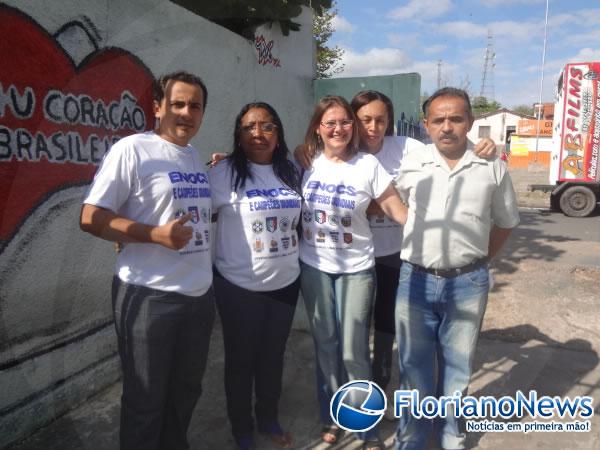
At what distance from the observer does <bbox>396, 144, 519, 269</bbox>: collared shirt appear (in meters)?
2.11

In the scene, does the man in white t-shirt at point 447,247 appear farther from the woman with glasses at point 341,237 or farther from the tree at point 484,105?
the tree at point 484,105

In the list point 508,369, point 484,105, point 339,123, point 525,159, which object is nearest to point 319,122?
point 339,123

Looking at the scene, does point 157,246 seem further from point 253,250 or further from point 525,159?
point 525,159

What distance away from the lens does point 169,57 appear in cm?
321

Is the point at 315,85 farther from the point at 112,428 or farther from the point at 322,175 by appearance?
the point at 112,428

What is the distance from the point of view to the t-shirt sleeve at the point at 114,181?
1690mm

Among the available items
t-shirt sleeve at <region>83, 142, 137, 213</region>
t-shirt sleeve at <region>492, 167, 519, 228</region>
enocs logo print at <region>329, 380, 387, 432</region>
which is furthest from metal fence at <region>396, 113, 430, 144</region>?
t-shirt sleeve at <region>83, 142, 137, 213</region>

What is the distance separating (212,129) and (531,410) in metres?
3.06

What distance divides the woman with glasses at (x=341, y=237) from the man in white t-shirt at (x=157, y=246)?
59cm

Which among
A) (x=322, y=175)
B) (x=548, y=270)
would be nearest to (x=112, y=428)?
(x=322, y=175)

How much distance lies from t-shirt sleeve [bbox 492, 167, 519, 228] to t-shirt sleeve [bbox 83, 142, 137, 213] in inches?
64.9

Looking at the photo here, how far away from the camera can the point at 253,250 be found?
2.18 meters

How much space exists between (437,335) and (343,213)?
813 millimetres

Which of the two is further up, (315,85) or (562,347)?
(315,85)
